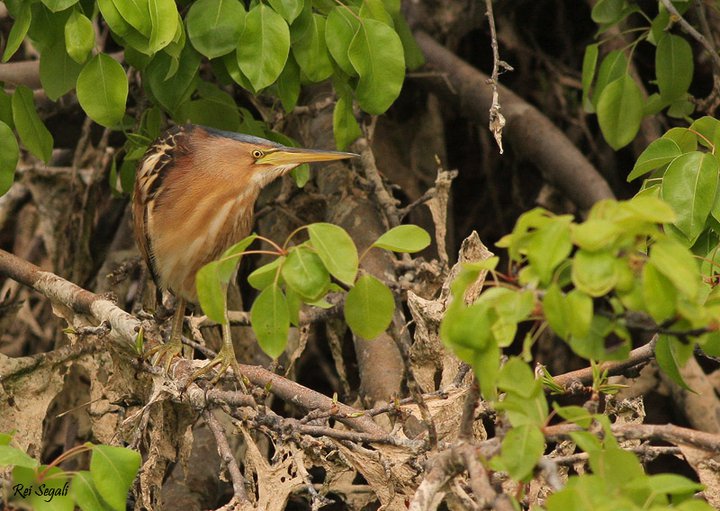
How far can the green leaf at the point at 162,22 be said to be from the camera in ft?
5.76

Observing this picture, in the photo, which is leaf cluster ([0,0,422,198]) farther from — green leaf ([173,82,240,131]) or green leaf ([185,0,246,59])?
green leaf ([173,82,240,131])

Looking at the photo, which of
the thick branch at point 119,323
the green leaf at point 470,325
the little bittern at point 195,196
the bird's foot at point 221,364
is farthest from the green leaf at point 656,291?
the little bittern at point 195,196

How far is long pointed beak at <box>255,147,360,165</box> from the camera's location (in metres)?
2.23

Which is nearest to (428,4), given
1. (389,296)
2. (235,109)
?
(235,109)

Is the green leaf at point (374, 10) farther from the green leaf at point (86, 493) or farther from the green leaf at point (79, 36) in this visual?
the green leaf at point (86, 493)

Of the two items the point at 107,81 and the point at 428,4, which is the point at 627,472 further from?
the point at 428,4

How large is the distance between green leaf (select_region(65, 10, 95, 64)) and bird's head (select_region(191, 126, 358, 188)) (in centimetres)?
57

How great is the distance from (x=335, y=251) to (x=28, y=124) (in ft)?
3.72

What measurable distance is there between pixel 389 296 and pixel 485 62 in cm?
246

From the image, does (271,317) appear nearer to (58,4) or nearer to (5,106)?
(58,4)

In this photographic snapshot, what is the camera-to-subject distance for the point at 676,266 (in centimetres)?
95

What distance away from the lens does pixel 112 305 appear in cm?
208

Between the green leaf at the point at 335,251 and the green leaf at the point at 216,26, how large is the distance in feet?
2.72

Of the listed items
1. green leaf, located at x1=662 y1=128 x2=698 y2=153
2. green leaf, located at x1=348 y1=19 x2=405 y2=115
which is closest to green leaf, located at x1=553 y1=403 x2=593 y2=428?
green leaf, located at x1=662 y1=128 x2=698 y2=153
